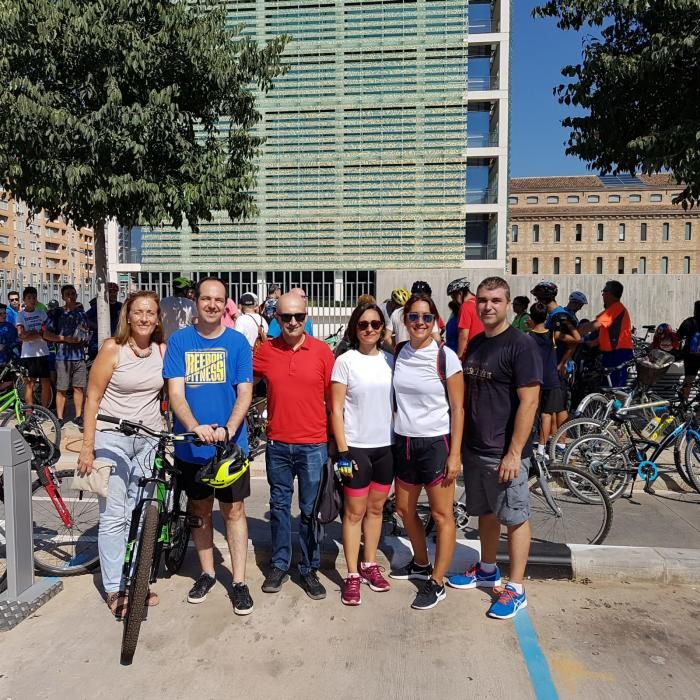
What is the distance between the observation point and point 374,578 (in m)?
3.77

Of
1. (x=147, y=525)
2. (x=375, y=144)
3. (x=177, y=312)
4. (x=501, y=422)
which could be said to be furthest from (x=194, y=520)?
(x=375, y=144)

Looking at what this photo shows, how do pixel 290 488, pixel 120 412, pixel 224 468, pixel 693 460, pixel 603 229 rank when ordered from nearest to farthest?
pixel 224 468, pixel 120 412, pixel 290 488, pixel 693 460, pixel 603 229

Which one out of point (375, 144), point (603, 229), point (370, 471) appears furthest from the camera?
point (603, 229)

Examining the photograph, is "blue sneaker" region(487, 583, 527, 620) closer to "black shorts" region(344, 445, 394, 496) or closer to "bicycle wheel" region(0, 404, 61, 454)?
"black shorts" region(344, 445, 394, 496)

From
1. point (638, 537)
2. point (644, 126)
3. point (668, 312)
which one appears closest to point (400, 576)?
point (638, 537)

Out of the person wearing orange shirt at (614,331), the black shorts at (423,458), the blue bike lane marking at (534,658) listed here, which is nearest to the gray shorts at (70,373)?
the black shorts at (423,458)

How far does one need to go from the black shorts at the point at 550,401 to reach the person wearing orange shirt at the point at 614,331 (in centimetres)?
124

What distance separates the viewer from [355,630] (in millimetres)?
3316

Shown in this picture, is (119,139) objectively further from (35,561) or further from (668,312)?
(668,312)

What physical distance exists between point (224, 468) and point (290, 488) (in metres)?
0.65

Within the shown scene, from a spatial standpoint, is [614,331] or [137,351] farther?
[614,331]

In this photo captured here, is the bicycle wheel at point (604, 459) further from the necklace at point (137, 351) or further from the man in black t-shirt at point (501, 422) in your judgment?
the necklace at point (137, 351)

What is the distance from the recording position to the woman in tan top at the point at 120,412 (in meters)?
3.42

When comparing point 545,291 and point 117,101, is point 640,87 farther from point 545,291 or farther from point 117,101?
point 117,101
